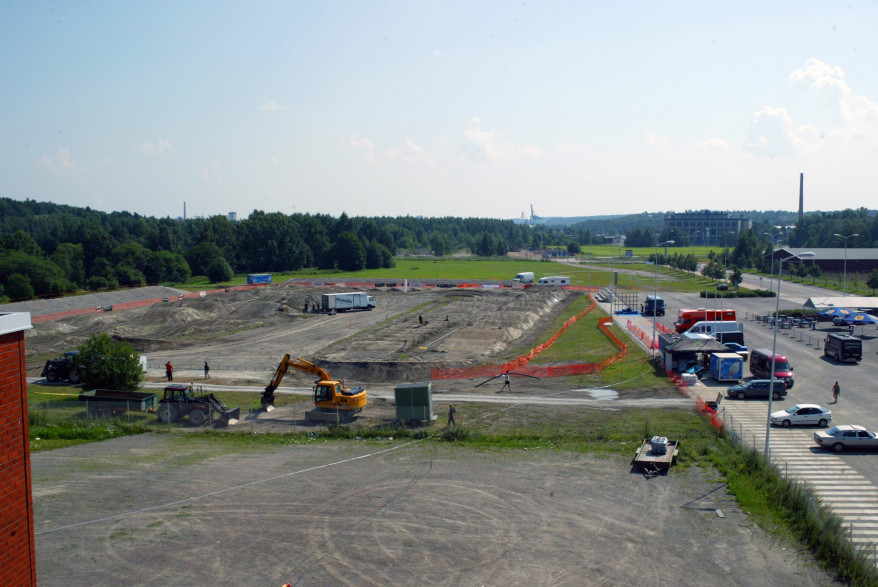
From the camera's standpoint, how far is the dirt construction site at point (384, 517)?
1784 centimetres

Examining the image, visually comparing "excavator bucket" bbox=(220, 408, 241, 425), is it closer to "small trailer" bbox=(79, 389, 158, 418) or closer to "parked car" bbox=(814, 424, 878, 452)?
"small trailer" bbox=(79, 389, 158, 418)

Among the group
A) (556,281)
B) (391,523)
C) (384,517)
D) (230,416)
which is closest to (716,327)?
(230,416)

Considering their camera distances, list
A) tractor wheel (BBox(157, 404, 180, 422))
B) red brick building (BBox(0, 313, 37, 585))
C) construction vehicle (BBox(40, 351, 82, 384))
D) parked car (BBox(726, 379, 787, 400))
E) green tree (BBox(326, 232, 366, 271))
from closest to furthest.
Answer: red brick building (BBox(0, 313, 37, 585)) < tractor wheel (BBox(157, 404, 180, 422)) < parked car (BBox(726, 379, 787, 400)) < construction vehicle (BBox(40, 351, 82, 384)) < green tree (BBox(326, 232, 366, 271))

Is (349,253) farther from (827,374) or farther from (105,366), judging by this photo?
(827,374)

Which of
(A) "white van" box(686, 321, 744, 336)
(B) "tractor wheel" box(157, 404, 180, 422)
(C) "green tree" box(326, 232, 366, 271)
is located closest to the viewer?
(B) "tractor wheel" box(157, 404, 180, 422)

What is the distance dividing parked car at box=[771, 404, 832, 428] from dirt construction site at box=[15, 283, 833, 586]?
20.6 ft

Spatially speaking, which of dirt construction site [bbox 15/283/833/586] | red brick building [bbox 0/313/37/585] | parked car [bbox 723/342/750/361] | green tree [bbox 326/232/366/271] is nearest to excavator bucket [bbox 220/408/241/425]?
dirt construction site [bbox 15/283/833/586]

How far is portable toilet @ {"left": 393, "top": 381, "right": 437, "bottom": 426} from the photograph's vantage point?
105ft

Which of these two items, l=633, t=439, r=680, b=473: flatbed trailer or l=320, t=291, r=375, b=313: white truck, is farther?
l=320, t=291, r=375, b=313: white truck

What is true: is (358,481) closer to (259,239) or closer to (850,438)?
(850,438)

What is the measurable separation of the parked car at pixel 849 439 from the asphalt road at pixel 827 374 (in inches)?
18.9

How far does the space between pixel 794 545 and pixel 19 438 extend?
67.8 feet

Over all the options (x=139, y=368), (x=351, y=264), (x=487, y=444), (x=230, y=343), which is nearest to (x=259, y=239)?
(x=351, y=264)

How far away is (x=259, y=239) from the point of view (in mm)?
147125
